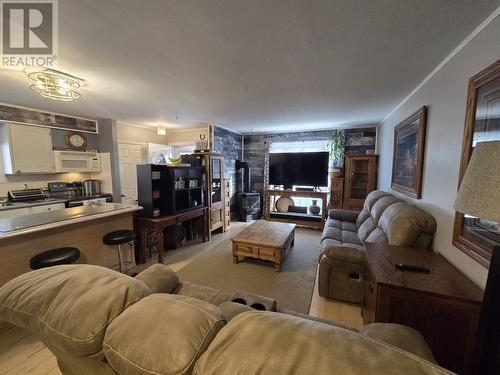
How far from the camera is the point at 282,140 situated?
18.6 ft

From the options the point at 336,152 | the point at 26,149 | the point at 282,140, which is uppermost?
the point at 282,140

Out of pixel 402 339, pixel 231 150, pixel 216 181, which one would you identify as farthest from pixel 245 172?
pixel 402 339

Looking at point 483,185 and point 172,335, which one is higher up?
→ point 483,185

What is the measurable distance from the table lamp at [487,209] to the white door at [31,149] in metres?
5.35

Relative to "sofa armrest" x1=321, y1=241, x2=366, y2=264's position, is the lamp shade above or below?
above

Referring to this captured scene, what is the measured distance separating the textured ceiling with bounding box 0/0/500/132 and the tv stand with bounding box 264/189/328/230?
7.58 feet

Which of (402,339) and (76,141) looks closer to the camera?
A: (402,339)

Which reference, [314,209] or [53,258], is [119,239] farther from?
[314,209]

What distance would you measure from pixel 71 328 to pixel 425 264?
2.14 m

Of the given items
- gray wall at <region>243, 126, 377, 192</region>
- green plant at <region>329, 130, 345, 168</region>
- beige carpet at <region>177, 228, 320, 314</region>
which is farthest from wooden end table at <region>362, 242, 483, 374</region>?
gray wall at <region>243, 126, 377, 192</region>

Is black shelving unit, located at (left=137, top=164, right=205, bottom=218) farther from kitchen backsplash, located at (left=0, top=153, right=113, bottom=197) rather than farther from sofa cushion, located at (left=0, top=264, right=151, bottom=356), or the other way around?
sofa cushion, located at (left=0, top=264, right=151, bottom=356)

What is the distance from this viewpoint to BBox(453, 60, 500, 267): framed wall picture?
4.04 ft

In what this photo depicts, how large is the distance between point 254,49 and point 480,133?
174 centimetres

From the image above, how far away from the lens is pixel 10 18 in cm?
141
